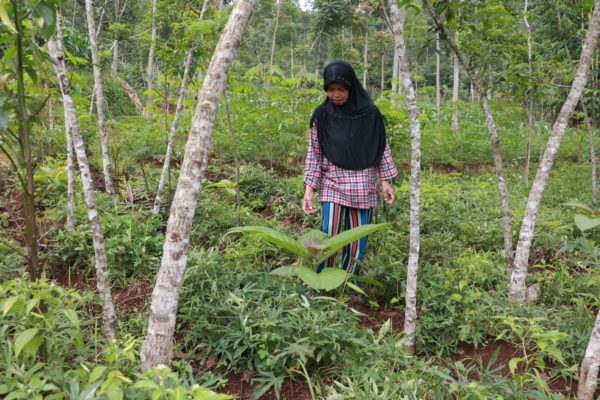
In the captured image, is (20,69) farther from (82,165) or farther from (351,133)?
(351,133)

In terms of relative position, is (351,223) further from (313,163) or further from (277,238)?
(277,238)

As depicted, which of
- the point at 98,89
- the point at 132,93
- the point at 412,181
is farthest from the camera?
the point at 132,93

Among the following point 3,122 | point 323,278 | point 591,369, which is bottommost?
point 591,369

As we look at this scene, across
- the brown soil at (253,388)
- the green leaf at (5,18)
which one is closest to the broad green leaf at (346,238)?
the brown soil at (253,388)

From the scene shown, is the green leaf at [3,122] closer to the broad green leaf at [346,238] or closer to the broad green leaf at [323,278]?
the broad green leaf at [323,278]

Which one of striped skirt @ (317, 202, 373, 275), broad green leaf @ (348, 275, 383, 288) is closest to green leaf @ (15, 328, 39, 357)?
broad green leaf @ (348, 275, 383, 288)

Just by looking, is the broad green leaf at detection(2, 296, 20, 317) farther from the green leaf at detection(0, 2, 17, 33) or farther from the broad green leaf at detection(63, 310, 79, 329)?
the green leaf at detection(0, 2, 17, 33)

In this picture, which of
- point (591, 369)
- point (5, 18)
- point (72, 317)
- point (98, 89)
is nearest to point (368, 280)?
point (591, 369)

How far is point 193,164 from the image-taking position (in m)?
1.99

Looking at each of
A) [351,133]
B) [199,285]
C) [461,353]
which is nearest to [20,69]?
[199,285]

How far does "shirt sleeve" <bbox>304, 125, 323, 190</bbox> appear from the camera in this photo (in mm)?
3389

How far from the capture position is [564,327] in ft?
8.62

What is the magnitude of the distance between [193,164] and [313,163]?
1560 mm

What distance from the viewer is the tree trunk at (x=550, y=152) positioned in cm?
269
